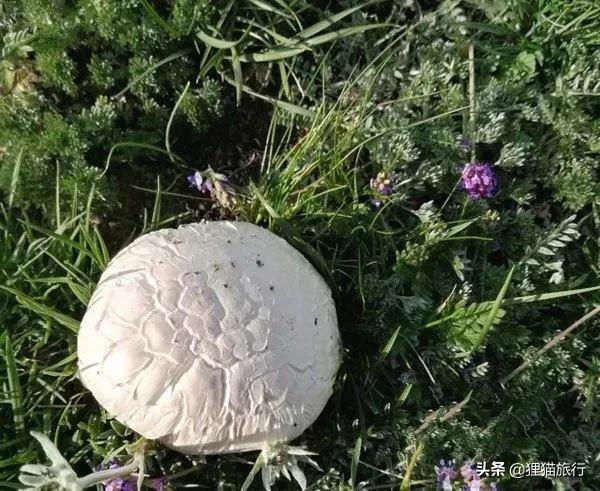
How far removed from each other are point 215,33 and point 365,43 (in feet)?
2.09

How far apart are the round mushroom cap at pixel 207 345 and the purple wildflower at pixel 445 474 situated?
0.52 metres

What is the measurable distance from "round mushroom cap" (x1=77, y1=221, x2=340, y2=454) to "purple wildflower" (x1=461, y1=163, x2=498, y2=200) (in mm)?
830

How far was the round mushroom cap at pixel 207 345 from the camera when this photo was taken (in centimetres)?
165

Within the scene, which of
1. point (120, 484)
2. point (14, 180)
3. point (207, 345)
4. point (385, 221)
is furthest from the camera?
point (385, 221)

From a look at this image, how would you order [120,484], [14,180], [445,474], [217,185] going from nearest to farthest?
[120,484], [445,474], [14,180], [217,185]

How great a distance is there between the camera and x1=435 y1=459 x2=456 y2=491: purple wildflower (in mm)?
1958

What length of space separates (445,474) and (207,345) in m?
0.99

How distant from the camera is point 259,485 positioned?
84.1 inches

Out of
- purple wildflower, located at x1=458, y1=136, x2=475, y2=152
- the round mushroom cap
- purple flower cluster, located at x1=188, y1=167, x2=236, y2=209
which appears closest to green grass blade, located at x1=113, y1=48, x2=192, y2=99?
purple flower cluster, located at x1=188, y1=167, x2=236, y2=209

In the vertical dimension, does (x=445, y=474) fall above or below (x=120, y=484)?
below

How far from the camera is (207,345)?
1.64 metres

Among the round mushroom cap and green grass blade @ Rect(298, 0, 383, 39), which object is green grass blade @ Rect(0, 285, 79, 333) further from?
green grass blade @ Rect(298, 0, 383, 39)

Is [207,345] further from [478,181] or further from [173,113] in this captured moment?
[478,181]

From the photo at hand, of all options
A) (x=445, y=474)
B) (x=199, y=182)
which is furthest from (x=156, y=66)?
(x=445, y=474)
